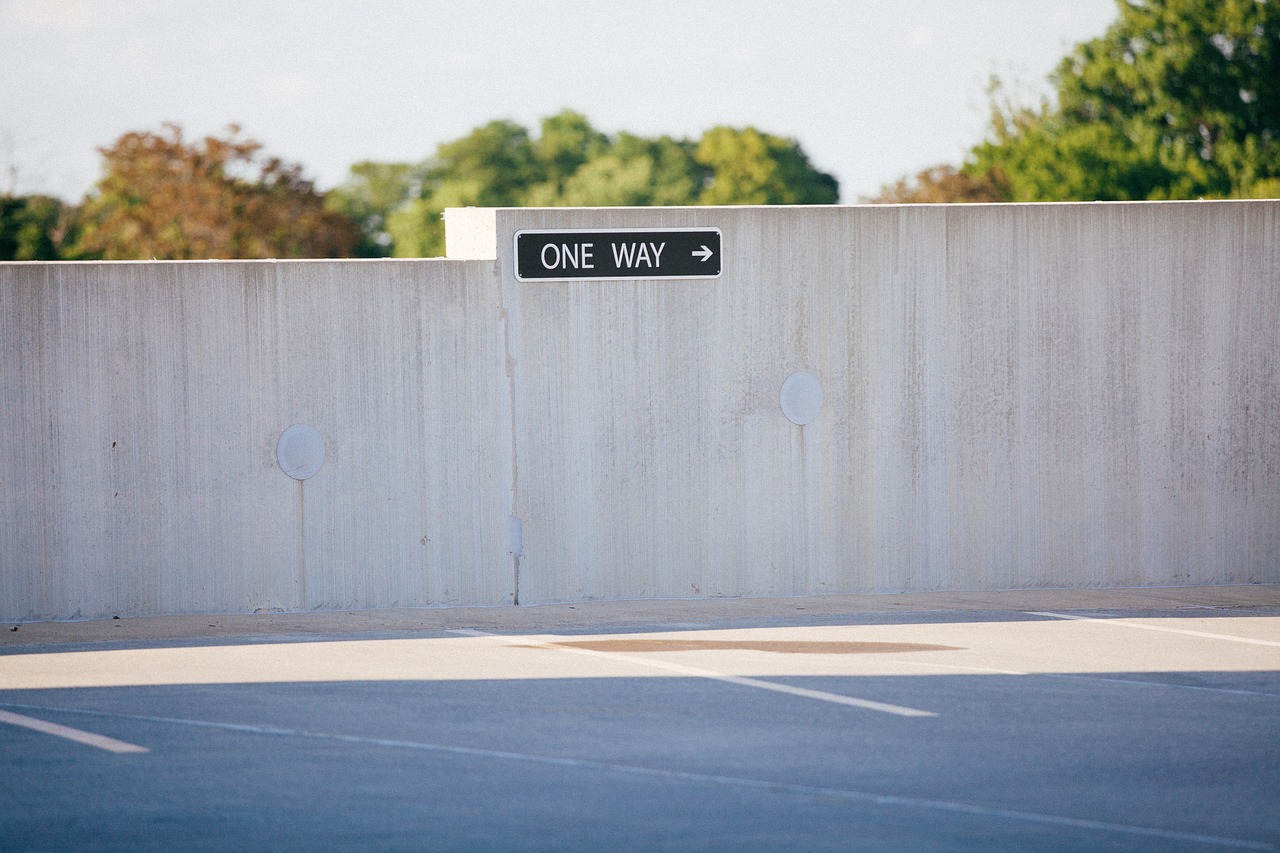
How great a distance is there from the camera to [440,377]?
12.1 m

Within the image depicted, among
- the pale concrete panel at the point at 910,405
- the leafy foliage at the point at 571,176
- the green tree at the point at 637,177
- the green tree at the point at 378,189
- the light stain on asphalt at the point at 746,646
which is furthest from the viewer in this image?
the green tree at the point at 378,189

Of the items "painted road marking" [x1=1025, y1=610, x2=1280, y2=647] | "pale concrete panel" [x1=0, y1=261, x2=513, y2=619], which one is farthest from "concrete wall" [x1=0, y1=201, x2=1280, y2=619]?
"painted road marking" [x1=1025, y1=610, x2=1280, y2=647]

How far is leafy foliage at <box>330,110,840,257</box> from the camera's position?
84312 millimetres

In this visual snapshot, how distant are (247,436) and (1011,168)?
63160 mm

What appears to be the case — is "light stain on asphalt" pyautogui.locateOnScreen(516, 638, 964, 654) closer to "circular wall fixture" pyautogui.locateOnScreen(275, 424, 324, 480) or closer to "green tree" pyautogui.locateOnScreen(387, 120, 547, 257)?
"circular wall fixture" pyautogui.locateOnScreen(275, 424, 324, 480)

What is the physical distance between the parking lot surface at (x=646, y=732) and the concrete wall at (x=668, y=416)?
0.71 metres

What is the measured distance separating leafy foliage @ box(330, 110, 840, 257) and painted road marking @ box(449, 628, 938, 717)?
70602mm

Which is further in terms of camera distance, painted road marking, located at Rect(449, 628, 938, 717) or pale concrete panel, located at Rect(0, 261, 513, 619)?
pale concrete panel, located at Rect(0, 261, 513, 619)

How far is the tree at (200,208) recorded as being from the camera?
6044 centimetres

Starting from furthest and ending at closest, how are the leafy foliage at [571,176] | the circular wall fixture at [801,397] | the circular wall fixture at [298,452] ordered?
the leafy foliage at [571,176], the circular wall fixture at [801,397], the circular wall fixture at [298,452]

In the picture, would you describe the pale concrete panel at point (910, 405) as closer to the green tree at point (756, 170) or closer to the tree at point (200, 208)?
the tree at point (200, 208)

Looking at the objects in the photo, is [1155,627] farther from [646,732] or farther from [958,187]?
[958,187]

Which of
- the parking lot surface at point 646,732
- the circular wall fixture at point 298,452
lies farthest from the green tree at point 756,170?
the parking lot surface at point 646,732

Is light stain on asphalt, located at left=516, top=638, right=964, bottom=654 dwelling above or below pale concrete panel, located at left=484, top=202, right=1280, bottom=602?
below
